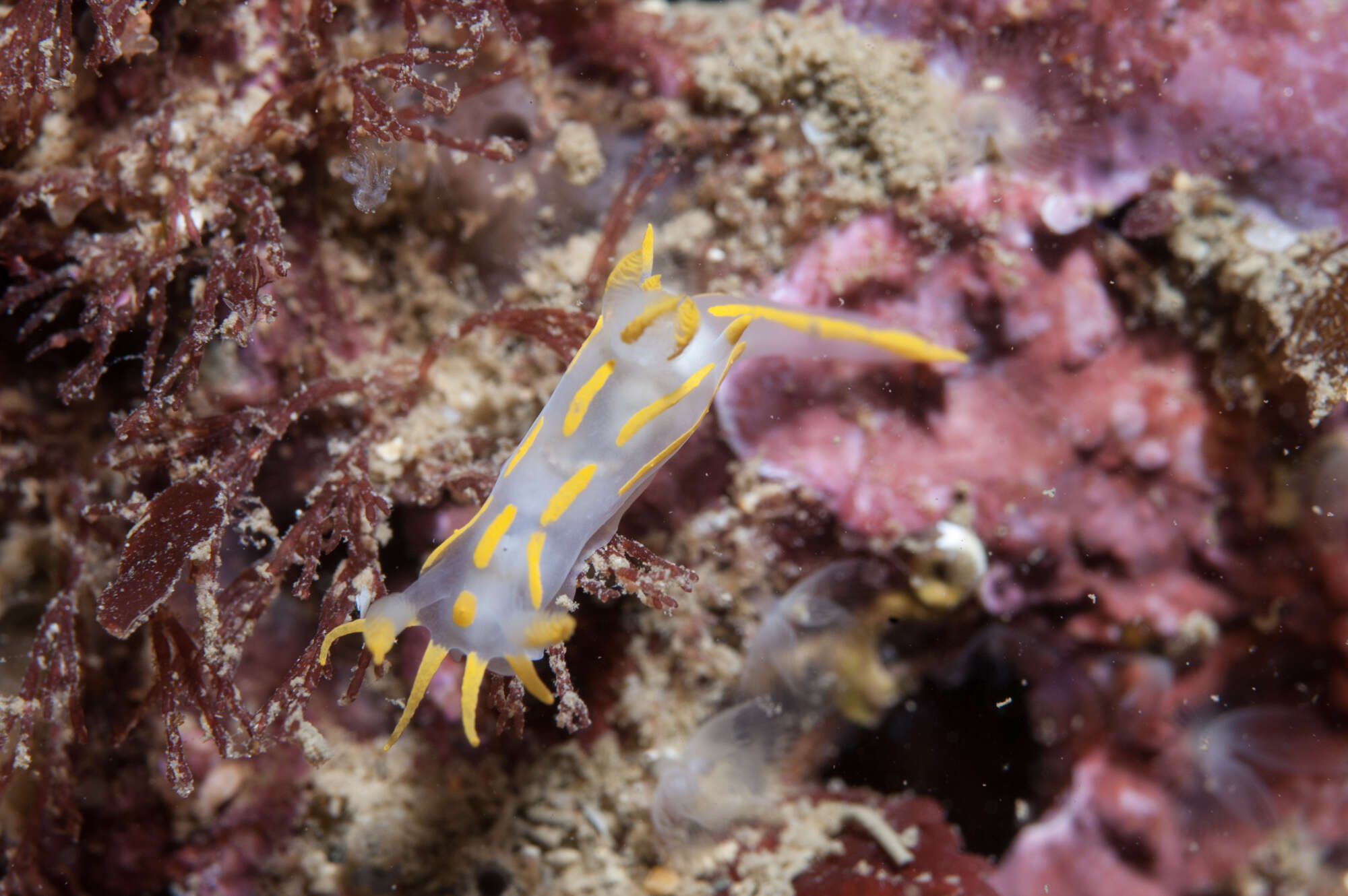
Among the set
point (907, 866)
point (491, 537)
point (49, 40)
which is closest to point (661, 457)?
point (491, 537)

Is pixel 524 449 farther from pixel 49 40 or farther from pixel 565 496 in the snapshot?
pixel 49 40

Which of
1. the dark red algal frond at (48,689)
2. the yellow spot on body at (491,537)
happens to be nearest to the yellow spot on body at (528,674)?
the yellow spot on body at (491,537)

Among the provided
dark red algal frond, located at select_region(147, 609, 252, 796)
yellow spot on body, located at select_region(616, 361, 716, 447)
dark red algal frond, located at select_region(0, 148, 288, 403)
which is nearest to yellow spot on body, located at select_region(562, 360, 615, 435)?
yellow spot on body, located at select_region(616, 361, 716, 447)

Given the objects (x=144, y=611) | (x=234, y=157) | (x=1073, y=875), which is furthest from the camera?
(x=1073, y=875)

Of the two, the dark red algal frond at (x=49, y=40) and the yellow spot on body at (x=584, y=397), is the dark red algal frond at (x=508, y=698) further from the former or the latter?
the dark red algal frond at (x=49, y=40)

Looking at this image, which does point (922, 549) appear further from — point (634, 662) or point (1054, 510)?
point (634, 662)

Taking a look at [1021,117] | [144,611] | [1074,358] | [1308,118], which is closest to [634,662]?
[144,611]
